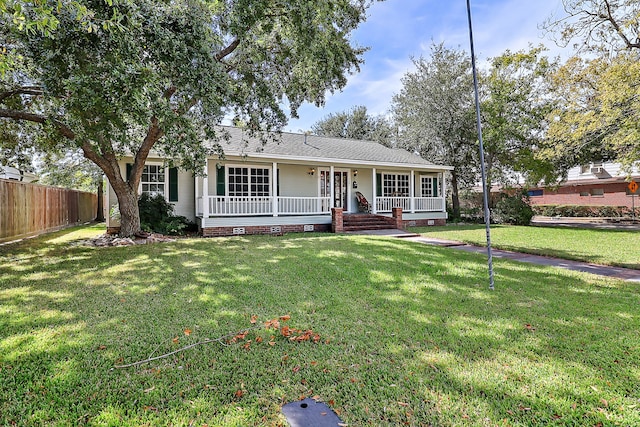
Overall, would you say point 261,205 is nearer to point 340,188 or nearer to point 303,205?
point 303,205

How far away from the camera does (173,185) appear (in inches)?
483

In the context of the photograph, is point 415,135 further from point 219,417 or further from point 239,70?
point 219,417

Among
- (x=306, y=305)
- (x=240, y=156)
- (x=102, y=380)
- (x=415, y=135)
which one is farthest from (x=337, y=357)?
(x=415, y=135)

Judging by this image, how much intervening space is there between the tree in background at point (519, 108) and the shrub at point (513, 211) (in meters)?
1.64

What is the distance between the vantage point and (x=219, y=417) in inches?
79.0

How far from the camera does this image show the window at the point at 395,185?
53.2 feet

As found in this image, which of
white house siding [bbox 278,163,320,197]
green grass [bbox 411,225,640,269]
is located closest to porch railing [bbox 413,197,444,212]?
green grass [bbox 411,225,640,269]

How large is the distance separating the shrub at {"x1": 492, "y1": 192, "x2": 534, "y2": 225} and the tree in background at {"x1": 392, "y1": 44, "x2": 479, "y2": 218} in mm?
2021

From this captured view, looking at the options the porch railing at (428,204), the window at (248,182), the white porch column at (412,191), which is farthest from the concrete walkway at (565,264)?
the window at (248,182)

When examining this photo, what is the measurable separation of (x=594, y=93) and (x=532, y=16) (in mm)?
4211

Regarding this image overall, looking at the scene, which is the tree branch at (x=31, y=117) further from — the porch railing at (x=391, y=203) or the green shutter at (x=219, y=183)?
the porch railing at (x=391, y=203)

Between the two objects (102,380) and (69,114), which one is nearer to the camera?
(102,380)

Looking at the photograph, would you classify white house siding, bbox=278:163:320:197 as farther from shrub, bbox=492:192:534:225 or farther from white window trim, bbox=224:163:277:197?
shrub, bbox=492:192:534:225

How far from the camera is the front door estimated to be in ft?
49.1
